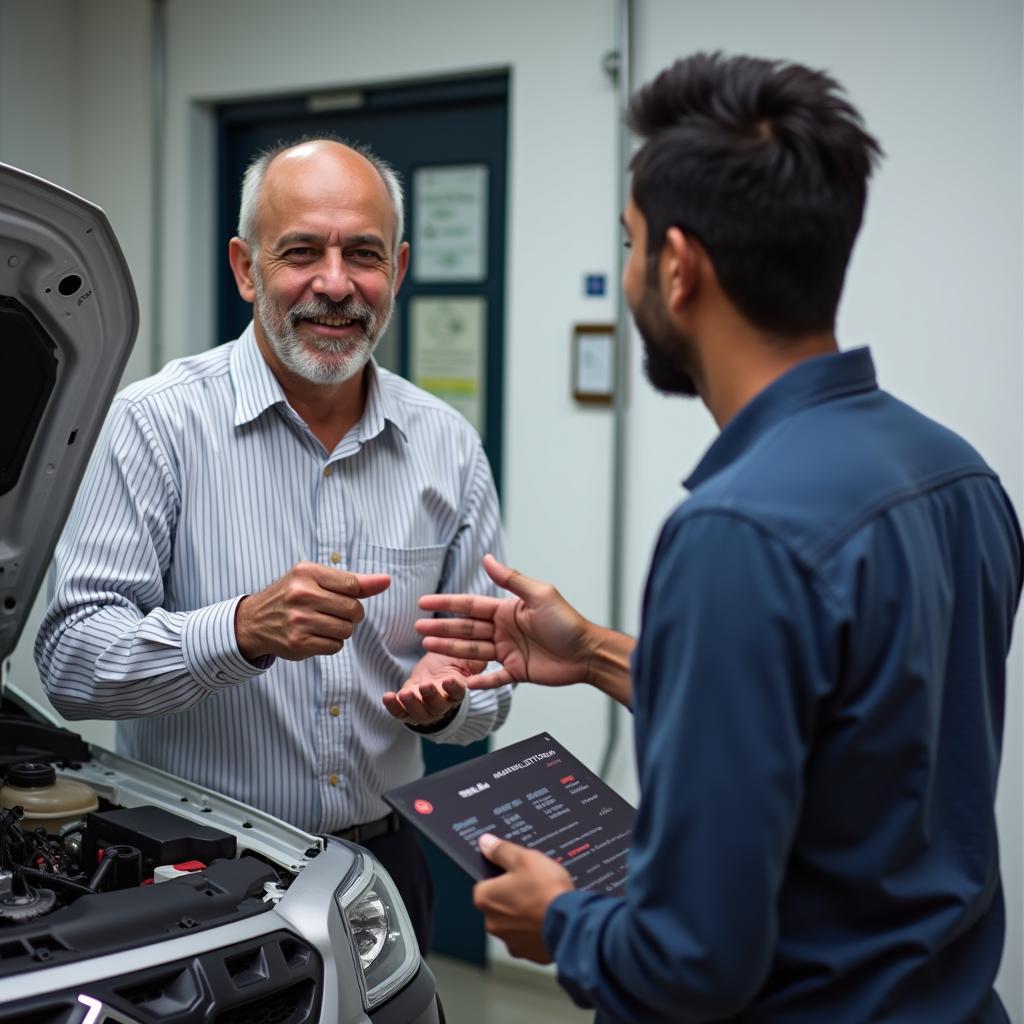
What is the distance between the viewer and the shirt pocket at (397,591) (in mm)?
2127

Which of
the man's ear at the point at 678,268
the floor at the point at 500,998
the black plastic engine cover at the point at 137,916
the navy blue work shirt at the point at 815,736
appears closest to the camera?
the navy blue work shirt at the point at 815,736

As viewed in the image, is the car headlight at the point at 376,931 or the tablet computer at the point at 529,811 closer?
the tablet computer at the point at 529,811

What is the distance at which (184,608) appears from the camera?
205 centimetres

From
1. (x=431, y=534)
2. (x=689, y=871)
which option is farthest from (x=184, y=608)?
(x=689, y=871)

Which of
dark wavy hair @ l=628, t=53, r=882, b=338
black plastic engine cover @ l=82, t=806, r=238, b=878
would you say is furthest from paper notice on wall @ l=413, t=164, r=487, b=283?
dark wavy hair @ l=628, t=53, r=882, b=338

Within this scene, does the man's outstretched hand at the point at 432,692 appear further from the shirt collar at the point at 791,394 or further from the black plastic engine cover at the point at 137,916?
the shirt collar at the point at 791,394

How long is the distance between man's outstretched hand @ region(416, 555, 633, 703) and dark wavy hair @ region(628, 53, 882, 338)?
1.89ft

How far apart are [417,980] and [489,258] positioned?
2503mm

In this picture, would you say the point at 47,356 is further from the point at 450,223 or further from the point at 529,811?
the point at 450,223

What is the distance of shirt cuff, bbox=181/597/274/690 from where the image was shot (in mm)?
1829

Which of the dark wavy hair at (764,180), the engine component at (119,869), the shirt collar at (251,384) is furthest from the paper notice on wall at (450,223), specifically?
the dark wavy hair at (764,180)

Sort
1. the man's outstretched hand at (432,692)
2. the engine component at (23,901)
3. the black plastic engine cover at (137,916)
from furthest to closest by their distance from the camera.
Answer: the man's outstretched hand at (432,692) → the engine component at (23,901) → the black plastic engine cover at (137,916)

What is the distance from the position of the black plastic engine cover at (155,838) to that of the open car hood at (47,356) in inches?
14.3

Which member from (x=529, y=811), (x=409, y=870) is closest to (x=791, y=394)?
(x=529, y=811)
